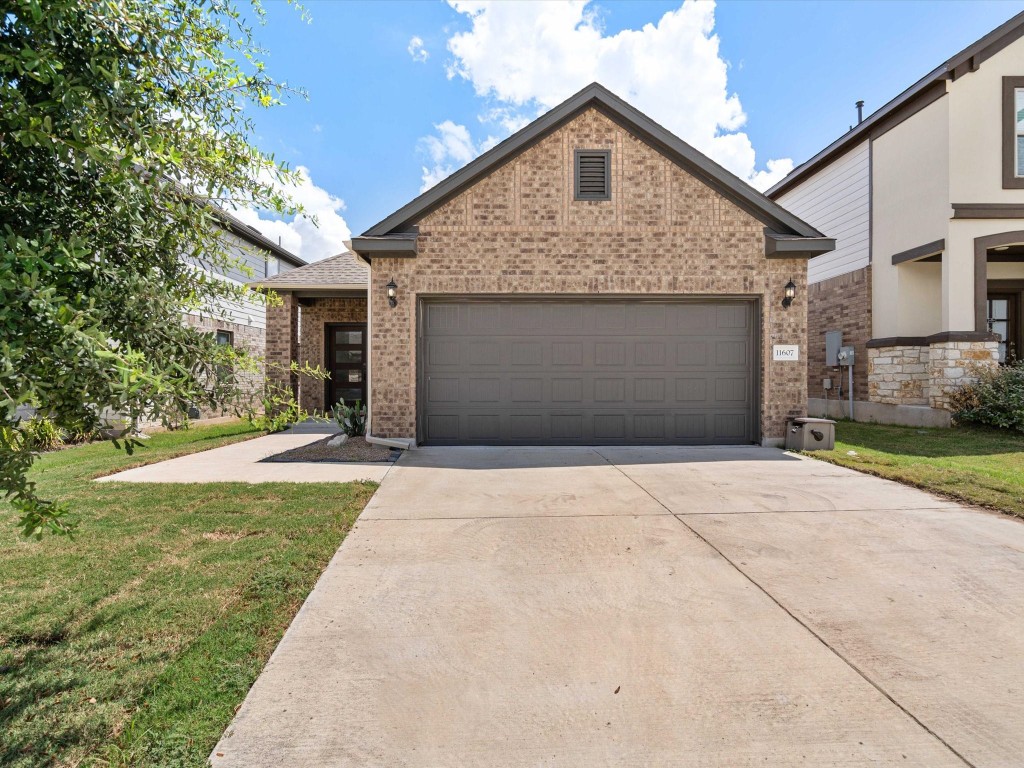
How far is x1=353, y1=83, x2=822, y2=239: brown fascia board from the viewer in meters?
8.96

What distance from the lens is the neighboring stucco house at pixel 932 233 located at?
424 inches

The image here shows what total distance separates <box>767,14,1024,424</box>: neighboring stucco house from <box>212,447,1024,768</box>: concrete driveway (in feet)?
25.9

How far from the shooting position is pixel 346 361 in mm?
13586

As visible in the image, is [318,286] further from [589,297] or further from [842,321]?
[842,321]

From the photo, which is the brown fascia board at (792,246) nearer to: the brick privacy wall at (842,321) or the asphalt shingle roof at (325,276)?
the brick privacy wall at (842,321)

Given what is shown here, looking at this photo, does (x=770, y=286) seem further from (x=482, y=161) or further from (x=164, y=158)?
(x=164, y=158)

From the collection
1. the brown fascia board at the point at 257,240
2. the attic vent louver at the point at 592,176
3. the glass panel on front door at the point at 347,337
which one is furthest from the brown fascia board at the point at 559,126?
the glass panel on front door at the point at 347,337

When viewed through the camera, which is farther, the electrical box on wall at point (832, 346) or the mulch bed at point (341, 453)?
the electrical box on wall at point (832, 346)

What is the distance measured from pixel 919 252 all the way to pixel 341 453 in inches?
505

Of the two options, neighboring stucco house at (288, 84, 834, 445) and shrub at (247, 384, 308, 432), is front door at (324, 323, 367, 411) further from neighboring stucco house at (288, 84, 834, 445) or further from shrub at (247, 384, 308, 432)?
shrub at (247, 384, 308, 432)

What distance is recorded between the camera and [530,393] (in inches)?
369

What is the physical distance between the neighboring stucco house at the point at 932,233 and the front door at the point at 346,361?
1278 cm

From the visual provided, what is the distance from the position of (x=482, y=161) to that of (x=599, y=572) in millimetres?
7420

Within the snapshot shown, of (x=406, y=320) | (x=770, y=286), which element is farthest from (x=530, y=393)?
(x=770, y=286)
